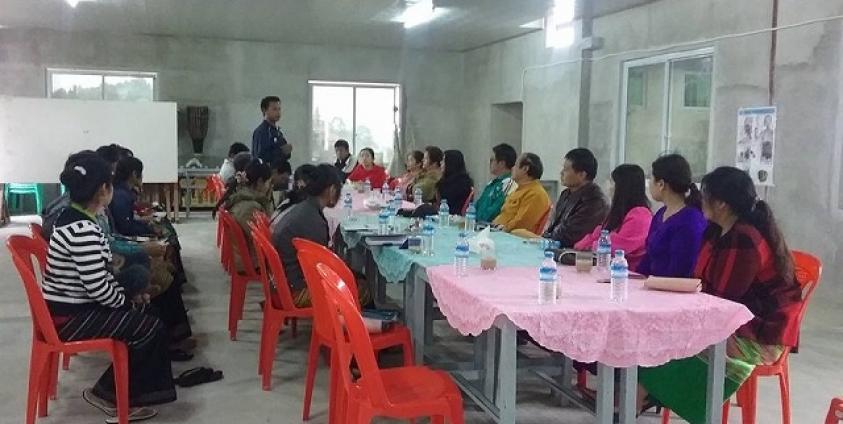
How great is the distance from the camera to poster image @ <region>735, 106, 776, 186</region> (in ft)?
20.1

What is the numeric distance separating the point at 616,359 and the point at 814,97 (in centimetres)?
448

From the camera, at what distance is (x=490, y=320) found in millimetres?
2275

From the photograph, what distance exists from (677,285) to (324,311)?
1318 millimetres

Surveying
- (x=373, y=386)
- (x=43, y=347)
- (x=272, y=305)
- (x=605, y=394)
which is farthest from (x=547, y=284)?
(x=43, y=347)

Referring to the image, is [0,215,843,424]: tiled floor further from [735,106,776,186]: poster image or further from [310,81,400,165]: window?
[310,81,400,165]: window

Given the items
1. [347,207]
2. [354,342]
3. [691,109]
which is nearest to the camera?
[354,342]

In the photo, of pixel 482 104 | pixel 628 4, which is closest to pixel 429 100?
pixel 482 104

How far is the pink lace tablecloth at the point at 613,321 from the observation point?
7.33 feet

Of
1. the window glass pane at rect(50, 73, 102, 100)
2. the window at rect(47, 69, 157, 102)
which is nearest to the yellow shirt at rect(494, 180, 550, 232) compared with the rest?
the window at rect(47, 69, 157, 102)

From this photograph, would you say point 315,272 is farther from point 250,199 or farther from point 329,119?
point 329,119

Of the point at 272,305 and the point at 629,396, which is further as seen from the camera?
the point at 272,305

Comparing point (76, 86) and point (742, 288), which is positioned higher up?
point (76, 86)

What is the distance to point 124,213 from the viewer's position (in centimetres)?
457

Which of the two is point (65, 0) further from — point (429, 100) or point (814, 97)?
point (814, 97)
